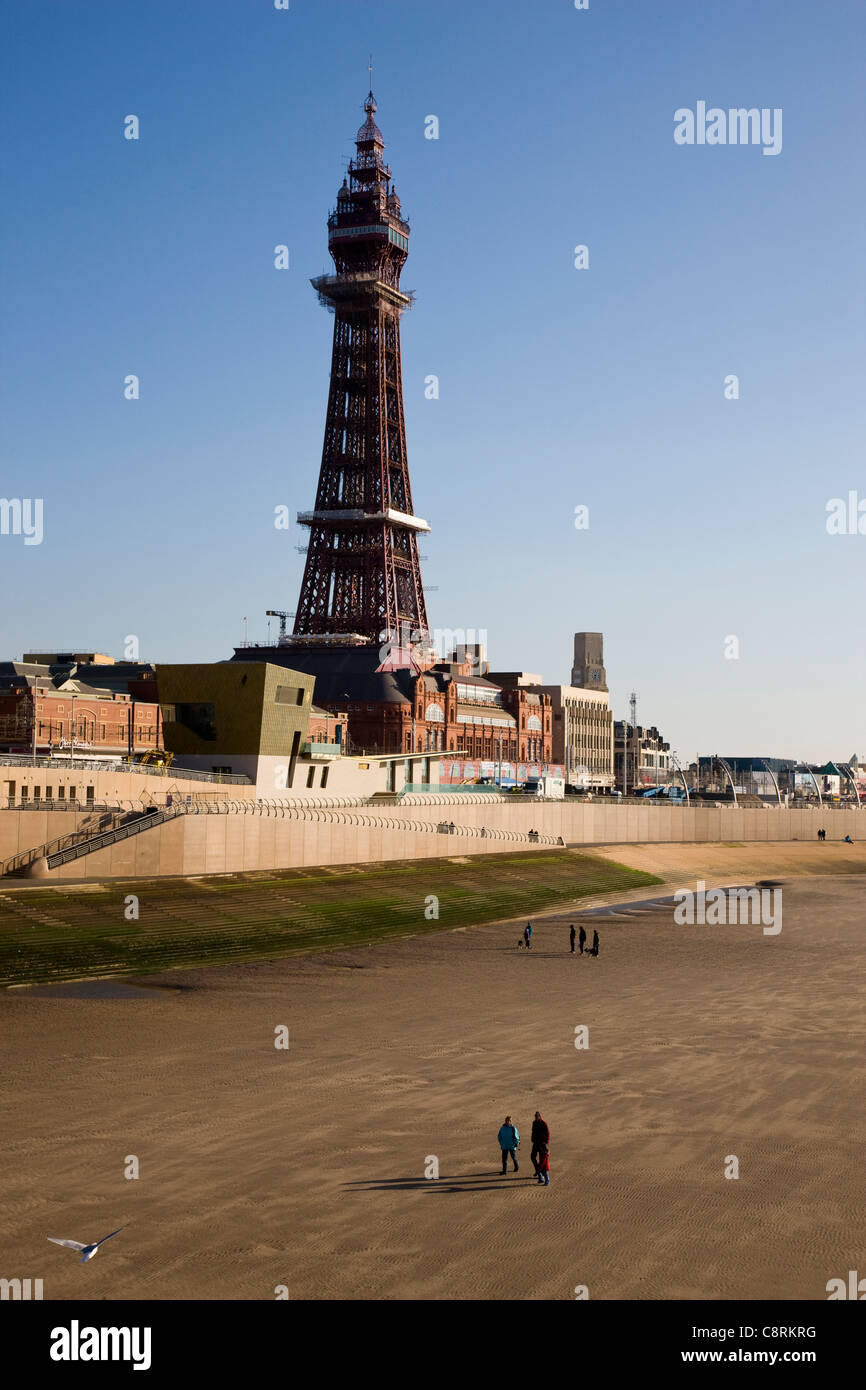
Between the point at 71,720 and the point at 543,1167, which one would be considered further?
the point at 71,720

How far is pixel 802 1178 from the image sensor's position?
21.6m

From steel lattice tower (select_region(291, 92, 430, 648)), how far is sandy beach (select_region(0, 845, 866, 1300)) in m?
136

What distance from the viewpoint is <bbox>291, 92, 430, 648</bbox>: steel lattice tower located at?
179m

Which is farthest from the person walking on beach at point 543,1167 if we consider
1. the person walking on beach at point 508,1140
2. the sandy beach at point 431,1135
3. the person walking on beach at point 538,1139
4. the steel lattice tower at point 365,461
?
the steel lattice tower at point 365,461

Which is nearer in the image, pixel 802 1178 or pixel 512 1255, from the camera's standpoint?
pixel 512 1255

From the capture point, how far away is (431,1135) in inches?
935

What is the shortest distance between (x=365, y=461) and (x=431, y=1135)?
6506 inches

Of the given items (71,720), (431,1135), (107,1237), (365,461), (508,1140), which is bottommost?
(431,1135)

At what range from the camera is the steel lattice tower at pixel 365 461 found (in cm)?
17900

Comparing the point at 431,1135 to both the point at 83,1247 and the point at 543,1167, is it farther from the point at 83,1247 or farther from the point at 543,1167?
the point at 83,1247

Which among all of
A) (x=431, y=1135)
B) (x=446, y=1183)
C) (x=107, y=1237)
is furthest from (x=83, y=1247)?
(x=431, y=1135)
